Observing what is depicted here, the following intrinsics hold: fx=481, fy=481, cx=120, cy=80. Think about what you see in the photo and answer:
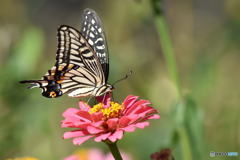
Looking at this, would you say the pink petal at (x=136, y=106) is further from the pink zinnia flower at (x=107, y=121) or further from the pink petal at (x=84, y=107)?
the pink petal at (x=84, y=107)

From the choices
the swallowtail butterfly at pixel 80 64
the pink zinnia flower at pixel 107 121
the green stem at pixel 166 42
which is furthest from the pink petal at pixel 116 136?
the green stem at pixel 166 42

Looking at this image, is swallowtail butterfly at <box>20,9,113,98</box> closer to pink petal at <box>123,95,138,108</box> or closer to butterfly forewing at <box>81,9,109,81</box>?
butterfly forewing at <box>81,9,109,81</box>

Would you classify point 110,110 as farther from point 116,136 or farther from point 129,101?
point 116,136

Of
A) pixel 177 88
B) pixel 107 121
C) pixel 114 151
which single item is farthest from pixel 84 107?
pixel 177 88

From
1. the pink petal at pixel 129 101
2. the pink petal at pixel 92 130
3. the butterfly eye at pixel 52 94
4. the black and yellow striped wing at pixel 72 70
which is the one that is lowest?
the pink petal at pixel 92 130

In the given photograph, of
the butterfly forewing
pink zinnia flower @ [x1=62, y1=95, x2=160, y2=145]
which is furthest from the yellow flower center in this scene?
the butterfly forewing

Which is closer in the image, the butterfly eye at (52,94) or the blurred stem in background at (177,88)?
the butterfly eye at (52,94)

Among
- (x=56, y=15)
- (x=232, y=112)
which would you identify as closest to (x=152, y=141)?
(x=232, y=112)
